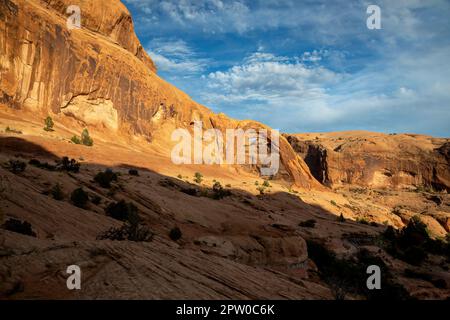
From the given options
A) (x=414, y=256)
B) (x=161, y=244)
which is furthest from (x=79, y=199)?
(x=414, y=256)

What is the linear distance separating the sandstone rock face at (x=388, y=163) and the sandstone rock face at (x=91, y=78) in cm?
1661

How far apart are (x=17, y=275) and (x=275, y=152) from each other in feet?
148

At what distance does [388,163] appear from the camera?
61.2 m

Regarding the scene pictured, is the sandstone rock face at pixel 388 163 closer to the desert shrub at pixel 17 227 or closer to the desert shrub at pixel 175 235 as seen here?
the desert shrub at pixel 175 235

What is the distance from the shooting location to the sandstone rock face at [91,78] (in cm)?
2961

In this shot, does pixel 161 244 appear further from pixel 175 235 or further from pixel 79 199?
pixel 79 199

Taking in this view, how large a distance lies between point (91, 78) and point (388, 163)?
179ft

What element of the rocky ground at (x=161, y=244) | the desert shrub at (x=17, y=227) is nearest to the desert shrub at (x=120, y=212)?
the rocky ground at (x=161, y=244)

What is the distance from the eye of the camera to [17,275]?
188 inches
